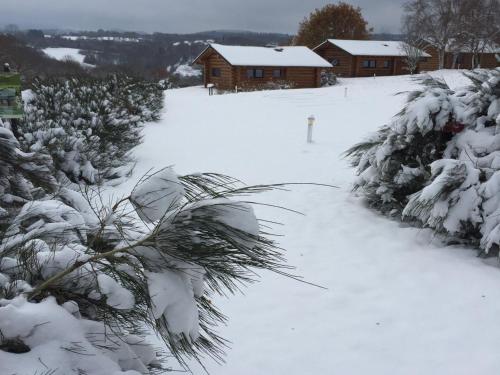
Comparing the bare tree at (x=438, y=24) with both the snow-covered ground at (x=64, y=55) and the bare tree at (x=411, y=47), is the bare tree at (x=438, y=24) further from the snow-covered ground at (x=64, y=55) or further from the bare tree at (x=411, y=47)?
the snow-covered ground at (x=64, y=55)

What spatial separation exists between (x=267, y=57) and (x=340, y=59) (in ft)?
37.1

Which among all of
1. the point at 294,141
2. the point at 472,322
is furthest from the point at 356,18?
the point at 472,322

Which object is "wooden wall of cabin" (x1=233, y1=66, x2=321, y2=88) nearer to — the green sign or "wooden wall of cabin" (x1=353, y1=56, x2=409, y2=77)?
"wooden wall of cabin" (x1=353, y1=56, x2=409, y2=77)

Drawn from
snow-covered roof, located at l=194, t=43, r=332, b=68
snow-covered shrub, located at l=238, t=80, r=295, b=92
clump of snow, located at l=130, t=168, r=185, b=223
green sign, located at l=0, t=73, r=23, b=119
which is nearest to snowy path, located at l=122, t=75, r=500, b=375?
clump of snow, located at l=130, t=168, r=185, b=223

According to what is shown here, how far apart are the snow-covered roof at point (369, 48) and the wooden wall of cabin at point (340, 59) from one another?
2.23 ft

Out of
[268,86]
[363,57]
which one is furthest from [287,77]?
[363,57]

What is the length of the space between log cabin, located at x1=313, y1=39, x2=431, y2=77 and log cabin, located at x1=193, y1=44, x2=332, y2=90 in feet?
20.7

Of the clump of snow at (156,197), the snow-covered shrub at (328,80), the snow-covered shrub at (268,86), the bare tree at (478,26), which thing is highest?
the bare tree at (478,26)

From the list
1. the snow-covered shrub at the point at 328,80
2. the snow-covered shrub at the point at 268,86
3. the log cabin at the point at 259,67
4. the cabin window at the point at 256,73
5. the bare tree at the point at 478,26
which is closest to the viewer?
the snow-covered shrub at the point at 268,86

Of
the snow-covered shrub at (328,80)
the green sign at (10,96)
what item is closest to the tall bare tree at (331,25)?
the snow-covered shrub at (328,80)

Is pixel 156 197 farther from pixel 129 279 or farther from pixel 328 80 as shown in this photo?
pixel 328 80

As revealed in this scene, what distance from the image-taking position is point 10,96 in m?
5.41

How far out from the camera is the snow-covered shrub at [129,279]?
1.42 m

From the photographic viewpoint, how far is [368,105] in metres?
22.8
